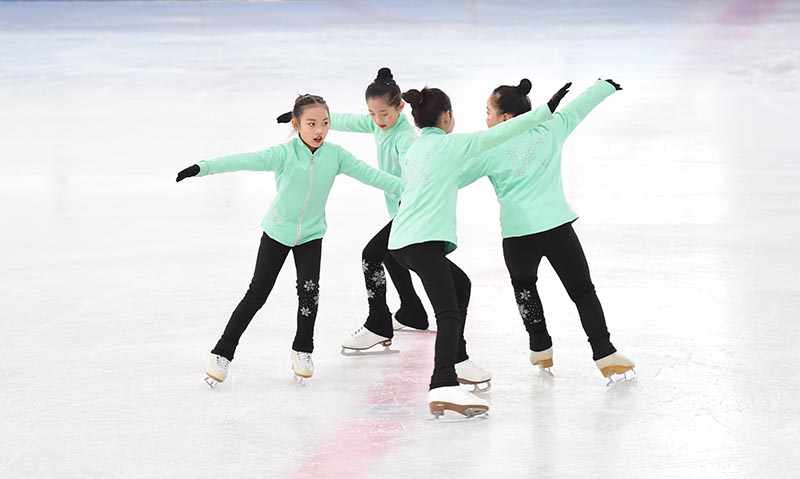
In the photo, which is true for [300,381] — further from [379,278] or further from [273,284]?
[379,278]

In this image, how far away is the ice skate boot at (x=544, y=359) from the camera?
13.5 feet

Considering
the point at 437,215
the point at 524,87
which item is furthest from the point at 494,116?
the point at 437,215

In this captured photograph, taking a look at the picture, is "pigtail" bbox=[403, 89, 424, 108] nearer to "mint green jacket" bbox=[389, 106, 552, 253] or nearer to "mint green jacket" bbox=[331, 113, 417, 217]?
"mint green jacket" bbox=[389, 106, 552, 253]

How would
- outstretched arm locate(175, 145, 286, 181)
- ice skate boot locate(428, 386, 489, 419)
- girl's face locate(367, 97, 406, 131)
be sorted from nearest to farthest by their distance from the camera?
ice skate boot locate(428, 386, 489, 419)
outstretched arm locate(175, 145, 286, 181)
girl's face locate(367, 97, 406, 131)

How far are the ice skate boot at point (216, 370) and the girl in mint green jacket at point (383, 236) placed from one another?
0.56 metres

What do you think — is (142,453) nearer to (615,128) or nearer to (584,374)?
(584,374)

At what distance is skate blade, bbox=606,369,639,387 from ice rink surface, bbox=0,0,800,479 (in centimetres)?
3

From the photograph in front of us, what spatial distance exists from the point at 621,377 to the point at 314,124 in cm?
131

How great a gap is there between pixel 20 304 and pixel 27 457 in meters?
1.79

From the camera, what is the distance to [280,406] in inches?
152

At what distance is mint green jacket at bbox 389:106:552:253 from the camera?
12.4 feet

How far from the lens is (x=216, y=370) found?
4.04 meters

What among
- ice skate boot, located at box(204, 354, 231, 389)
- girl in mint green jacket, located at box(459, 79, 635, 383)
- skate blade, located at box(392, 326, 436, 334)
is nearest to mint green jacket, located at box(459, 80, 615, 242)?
Answer: girl in mint green jacket, located at box(459, 79, 635, 383)

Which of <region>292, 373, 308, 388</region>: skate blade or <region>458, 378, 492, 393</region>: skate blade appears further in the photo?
<region>292, 373, 308, 388</region>: skate blade
